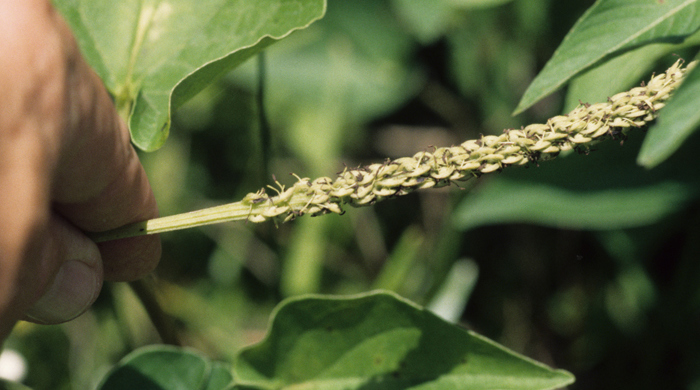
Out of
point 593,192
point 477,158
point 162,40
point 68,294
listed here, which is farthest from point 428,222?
point 68,294

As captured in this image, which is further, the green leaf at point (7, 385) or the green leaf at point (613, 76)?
the green leaf at point (7, 385)

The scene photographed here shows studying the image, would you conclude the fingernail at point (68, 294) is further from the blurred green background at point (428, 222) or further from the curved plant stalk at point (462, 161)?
the blurred green background at point (428, 222)

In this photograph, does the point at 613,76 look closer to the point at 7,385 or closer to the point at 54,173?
the point at 54,173

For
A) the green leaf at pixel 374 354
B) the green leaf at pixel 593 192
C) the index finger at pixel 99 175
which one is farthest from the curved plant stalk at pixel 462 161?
the green leaf at pixel 593 192

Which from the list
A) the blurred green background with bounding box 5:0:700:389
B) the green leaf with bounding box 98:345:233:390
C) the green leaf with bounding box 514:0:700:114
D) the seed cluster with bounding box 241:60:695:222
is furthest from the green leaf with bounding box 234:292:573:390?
the blurred green background with bounding box 5:0:700:389

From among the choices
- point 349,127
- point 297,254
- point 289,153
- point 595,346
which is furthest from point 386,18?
point 595,346

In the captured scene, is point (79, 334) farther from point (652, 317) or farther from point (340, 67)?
point (652, 317)
